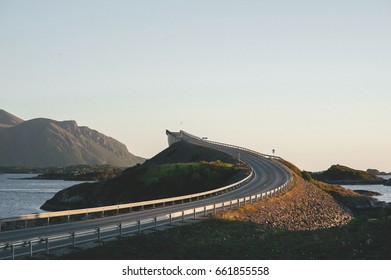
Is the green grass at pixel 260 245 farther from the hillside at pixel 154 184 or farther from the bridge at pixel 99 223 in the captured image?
the hillside at pixel 154 184

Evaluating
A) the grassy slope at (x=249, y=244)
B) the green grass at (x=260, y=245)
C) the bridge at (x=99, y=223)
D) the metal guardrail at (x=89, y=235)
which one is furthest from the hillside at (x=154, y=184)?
the green grass at (x=260, y=245)

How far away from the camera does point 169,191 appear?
108 m

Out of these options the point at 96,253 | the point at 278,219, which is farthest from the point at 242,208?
the point at 96,253

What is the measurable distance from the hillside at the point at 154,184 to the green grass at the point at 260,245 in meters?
64.7

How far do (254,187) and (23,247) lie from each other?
63899mm

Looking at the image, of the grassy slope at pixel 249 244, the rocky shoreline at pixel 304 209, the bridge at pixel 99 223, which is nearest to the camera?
the bridge at pixel 99 223

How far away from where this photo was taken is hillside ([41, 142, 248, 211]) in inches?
4267

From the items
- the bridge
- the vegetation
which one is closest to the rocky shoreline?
the bridge

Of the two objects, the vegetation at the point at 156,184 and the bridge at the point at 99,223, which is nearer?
the bridge at the point at 99,223

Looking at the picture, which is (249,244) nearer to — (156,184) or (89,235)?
(89,235)

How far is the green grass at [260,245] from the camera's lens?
32500 millimetres

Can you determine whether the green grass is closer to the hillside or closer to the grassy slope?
the grassy slope

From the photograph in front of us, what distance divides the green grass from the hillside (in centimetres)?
6469
